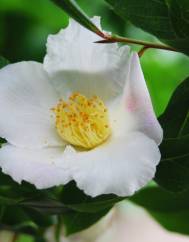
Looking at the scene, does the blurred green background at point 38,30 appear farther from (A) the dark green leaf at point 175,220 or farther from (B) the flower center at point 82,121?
(B) the flower center at point 82,121

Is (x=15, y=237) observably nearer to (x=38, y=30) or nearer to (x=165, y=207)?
(x=165, y=207)

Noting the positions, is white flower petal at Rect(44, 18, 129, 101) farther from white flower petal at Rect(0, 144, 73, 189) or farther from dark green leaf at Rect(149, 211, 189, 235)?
dark green leaf at Rect(149, 211, 189, 235)

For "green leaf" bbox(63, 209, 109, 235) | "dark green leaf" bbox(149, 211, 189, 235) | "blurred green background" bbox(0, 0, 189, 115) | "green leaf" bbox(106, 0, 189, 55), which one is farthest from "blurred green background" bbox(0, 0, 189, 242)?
"green leaf" bbox(106, 0, 189, 55)

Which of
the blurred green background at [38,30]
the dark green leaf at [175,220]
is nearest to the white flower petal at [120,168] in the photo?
the dark green leaf at [175,220]

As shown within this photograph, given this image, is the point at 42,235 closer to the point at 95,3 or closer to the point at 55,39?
the point at 55,39

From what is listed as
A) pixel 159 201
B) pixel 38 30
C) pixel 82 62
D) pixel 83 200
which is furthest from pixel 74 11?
pixel 38 30

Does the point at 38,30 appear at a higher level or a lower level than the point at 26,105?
lower
